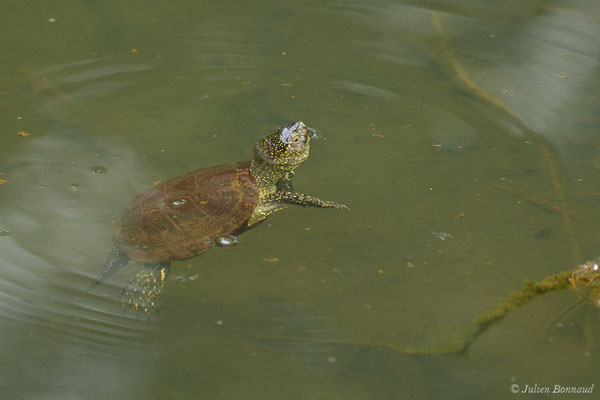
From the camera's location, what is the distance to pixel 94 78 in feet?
12.4

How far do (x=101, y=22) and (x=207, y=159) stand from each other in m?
2.08

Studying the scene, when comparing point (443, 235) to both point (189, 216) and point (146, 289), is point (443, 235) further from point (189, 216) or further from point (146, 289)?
point (146, 289)

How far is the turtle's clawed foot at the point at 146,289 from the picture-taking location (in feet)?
7.66

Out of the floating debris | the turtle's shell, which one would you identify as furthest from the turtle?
the floating debris

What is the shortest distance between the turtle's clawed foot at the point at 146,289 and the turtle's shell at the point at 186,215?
90 millimetres

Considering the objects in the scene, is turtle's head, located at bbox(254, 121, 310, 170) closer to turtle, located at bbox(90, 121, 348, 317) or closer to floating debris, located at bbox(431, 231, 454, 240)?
turtle, located at bbox(90, 121, 348, 317)

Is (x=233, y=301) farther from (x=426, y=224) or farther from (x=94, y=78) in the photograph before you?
(x=94, y=78)

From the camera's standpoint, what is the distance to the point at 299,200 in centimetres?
266

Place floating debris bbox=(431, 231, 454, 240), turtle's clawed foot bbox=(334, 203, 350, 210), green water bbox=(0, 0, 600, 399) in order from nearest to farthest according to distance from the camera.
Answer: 1. green water bbox=(0, 0, 600, 399)
2. floating debris bbox=(431, 231, 454, 240)
3. turtle's clawed foot bbox=(334, 203, 350, 210)

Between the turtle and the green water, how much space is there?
85 millimetres

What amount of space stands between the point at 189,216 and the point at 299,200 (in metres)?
0.54

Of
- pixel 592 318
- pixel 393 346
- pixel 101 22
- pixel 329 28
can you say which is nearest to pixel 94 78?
pixel 101 22

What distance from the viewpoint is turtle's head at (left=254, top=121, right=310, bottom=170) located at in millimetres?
2725

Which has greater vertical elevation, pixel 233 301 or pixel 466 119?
pixel 466 119
